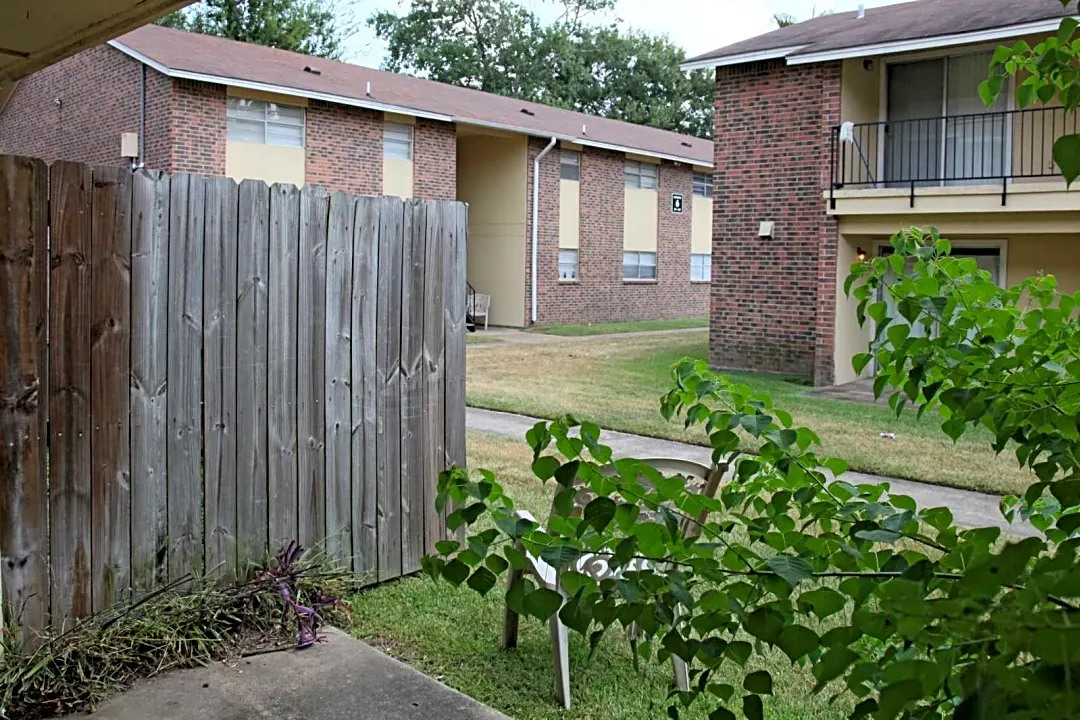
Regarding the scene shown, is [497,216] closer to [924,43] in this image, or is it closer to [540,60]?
[924,43]

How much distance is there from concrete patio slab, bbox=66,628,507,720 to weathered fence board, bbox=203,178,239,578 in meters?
0.61

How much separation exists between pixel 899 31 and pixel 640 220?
14857mm

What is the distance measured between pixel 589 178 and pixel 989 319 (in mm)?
25391

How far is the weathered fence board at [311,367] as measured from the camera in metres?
4.67

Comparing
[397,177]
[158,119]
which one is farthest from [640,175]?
[158,119]

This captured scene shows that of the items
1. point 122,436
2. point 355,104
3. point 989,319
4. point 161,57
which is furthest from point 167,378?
point 355,104

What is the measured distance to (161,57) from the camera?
18.5 m

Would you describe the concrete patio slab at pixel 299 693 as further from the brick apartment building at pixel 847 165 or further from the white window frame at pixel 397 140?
the white window frame at pixel 397 140

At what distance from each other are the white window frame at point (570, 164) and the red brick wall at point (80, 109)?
10778mm

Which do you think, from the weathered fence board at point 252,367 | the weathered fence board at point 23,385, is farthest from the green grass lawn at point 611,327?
the weathered fence board at point 23,385

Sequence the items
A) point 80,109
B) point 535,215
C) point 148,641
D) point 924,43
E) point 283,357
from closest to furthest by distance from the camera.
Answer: point 148,641, point 283,357, point 924,43, point 80,109, point 535,215

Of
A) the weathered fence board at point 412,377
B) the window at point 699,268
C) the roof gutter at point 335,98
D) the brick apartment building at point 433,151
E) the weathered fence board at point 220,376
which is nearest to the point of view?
the weathered fence board at point 220,376

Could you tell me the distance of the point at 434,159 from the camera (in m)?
23.0

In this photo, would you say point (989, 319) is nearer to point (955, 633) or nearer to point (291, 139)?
point (955, 633)
